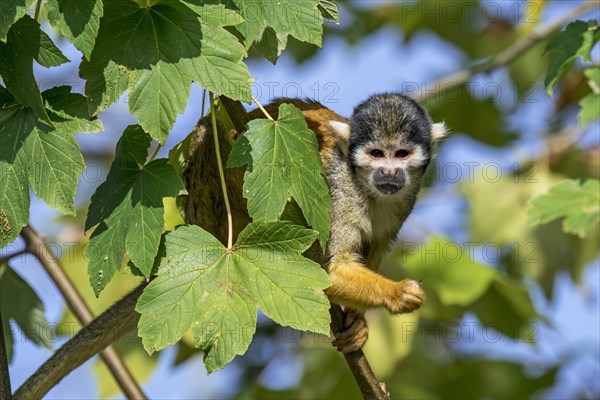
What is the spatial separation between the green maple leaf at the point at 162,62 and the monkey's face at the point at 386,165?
6.41 ft

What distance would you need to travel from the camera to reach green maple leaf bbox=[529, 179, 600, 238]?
15.2ft

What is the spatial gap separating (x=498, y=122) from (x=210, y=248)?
20.2 feet

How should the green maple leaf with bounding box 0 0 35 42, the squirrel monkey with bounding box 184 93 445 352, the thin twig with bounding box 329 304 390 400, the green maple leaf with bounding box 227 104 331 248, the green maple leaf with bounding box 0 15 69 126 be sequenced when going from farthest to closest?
the squirrel monkey with bounding box 184 93 445 352 < the thin twig with bounding box 329 304 390 400 < the green maple leaf with bounding box 227 104 331 248 < the green maple leaf with bounding box 0 15 69 126 < the green maple leaf with bounding box 0 0 35 42

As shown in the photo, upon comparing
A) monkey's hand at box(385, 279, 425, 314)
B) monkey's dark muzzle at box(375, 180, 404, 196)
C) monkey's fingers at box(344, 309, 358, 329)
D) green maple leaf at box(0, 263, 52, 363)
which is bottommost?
monkey's fingers at box(344, 309, 358, 329)

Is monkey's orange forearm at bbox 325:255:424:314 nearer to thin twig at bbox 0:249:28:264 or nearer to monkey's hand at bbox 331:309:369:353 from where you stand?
monkey's hand at bbox 331:309:369:353

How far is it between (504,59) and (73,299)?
3.90 meters

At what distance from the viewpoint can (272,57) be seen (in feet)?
12.3

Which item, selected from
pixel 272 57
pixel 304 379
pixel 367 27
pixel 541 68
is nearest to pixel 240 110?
pixel 272 57

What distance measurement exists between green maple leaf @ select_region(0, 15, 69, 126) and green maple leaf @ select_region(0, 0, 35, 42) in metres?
0.28

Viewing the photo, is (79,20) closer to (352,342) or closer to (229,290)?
(229,290)

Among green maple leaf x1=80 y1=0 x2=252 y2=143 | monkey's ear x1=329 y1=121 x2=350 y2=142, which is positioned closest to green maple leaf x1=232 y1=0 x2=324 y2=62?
green maple leaf x1=80 y1=0 x2=252 y2=143

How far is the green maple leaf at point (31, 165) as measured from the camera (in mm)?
3145

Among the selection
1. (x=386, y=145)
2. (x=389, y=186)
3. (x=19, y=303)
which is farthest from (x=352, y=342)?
(x=19, y=303)

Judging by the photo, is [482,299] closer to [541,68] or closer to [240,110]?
[541,68]
